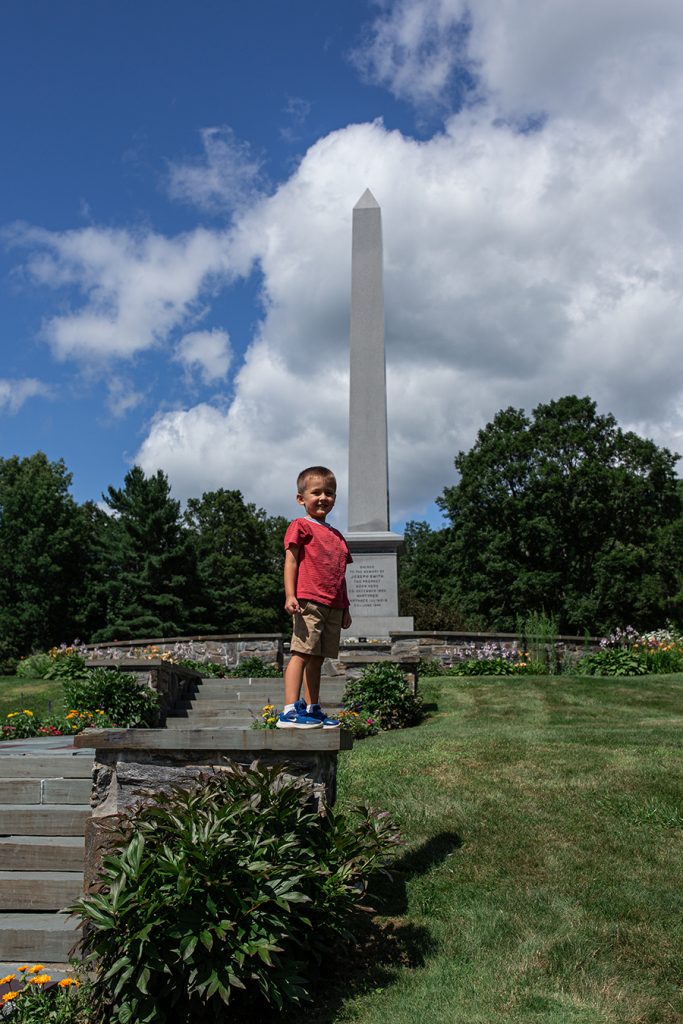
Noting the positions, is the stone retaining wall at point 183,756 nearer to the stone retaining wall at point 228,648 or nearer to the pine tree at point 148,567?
the stone retaining wall at point 228,648

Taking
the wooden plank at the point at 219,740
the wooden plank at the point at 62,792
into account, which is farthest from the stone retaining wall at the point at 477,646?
the wooden plank at the point at 219,740

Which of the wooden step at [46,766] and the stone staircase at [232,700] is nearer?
the wooden step at [46,766]

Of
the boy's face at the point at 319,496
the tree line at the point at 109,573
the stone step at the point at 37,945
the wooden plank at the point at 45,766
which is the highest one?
the tree line at the point at 109,573

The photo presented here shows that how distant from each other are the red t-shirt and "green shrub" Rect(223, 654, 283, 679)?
764 cm

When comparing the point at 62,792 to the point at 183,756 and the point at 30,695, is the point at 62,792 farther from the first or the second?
the point at 30,695

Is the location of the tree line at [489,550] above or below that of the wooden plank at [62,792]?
above

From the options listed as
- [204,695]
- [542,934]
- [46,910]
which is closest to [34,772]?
[46,910]

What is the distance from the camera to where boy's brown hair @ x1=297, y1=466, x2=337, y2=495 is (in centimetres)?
484

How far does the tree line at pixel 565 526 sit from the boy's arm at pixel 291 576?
2531 centimetres

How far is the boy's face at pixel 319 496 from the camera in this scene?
479 cm

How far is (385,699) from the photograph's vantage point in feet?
30.2

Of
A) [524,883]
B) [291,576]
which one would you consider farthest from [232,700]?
[524,883]

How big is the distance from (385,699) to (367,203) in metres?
9.86

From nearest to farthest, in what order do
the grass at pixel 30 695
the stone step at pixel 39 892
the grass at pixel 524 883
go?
1. the grass at pixel 524 883
2. the stone step at pixel 39 892
3. the grass at pixel 30 695
